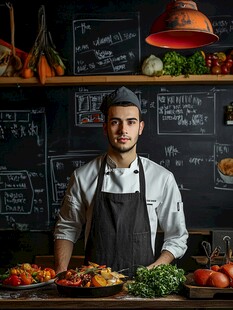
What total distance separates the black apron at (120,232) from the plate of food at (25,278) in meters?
0.64

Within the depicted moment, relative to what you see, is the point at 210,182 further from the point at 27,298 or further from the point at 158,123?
the point at 27,298

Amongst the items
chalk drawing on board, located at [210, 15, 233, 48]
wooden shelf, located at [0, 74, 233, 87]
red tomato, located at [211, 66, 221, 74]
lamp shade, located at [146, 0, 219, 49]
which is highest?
chalk drawing on board, located at [210, 15, 233, 48]

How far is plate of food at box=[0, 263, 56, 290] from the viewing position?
10.0ft

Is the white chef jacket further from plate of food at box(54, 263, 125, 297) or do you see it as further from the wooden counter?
the wooden counter

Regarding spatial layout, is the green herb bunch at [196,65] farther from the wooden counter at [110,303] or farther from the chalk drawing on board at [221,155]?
the wooden counter at [110,303]

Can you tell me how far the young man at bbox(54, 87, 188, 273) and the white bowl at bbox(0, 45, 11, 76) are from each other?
2.14 meters

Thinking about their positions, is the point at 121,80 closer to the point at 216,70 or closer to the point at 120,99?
the point at 216,70

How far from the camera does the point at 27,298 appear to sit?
2.90 meters

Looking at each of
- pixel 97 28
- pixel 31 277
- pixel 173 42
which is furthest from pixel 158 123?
pixel 31 277

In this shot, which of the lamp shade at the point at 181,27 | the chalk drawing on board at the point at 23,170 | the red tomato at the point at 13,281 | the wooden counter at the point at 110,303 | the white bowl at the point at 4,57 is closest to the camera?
the wooden counter at the point at 110,303

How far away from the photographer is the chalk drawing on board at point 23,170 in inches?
240

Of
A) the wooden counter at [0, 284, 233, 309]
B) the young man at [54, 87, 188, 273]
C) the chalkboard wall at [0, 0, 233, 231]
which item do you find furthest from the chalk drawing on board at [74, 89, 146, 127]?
the wooden counter at [0, 284, 233, 309]

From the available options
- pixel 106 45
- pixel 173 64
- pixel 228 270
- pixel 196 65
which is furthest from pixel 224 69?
pixel 228 270

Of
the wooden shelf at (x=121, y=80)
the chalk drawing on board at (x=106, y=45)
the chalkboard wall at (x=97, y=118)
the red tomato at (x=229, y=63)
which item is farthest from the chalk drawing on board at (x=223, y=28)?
the chalk drawing on board at (x=106, y=45)
